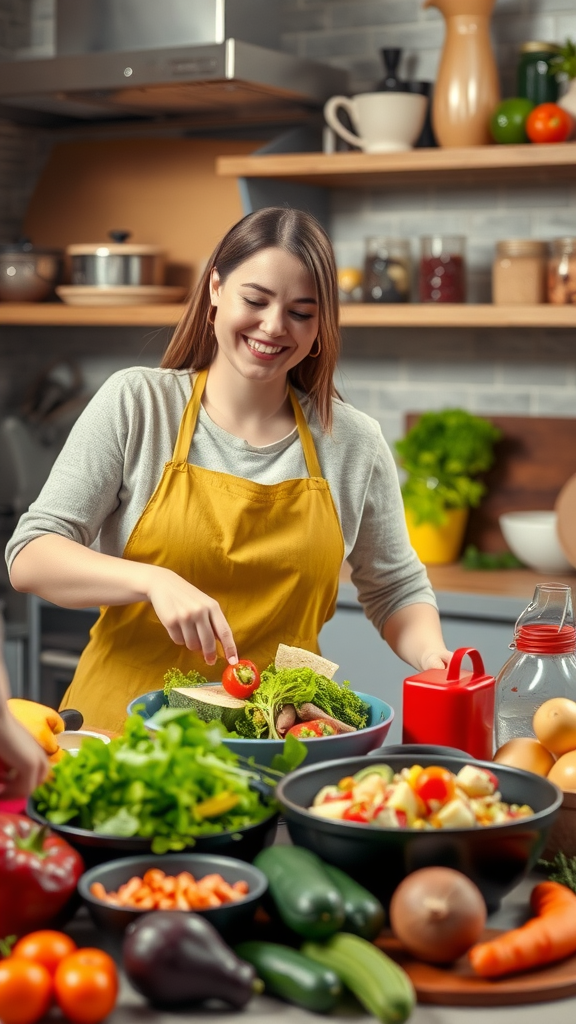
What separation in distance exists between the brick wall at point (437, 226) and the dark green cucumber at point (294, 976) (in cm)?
265

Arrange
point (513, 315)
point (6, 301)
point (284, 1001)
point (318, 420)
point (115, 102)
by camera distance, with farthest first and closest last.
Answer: point (6, 301)
point (115, 102)
point (513, 315)
point (318, 420)
point (284, 1001)

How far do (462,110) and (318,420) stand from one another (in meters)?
1.53

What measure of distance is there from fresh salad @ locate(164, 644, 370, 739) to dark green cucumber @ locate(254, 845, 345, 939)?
0.29 meters

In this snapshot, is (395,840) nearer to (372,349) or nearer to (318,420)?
(318,420)

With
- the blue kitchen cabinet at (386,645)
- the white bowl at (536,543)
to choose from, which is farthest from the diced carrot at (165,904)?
the white bowl at (536,543)

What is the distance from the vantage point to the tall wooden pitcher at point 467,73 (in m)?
3.21

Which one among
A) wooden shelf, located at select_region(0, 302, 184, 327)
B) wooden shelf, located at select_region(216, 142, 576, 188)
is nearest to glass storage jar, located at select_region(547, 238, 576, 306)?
wooden shelf, located at select_region(216, 142, 576, 188)

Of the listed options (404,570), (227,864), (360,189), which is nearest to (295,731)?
(227,864)

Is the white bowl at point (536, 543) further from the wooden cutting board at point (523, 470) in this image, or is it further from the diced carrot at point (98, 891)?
the diced carrot at point (98, 891)

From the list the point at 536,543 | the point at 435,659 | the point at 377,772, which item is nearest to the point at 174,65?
the point at 536,543

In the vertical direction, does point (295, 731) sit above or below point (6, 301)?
below

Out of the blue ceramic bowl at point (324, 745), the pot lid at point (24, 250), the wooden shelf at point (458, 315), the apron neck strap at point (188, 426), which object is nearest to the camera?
the blue ceramic bowl at point (324, 745)

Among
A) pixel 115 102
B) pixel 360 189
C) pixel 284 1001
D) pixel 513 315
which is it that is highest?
pixel 115 102

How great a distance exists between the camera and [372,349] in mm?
3738
